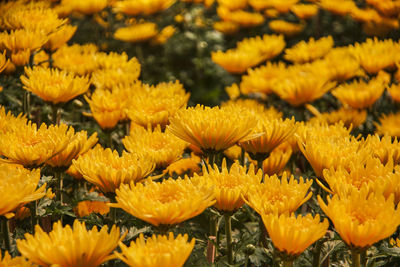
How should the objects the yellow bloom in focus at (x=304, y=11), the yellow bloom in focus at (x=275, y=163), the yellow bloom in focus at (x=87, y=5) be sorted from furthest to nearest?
the yellow bloom in focus at (x=304, y=11), the yellow bloom in focus at (x=87, y=5), the yellow bloom in focus at (x=275, y=163)

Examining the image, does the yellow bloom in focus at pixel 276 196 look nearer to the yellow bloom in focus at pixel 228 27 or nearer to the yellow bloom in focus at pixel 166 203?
the yellow bloom in focus at pixel 166 203

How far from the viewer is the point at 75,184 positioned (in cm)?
194

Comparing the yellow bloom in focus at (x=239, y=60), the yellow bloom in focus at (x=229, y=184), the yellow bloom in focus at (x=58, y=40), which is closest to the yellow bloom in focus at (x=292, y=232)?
the yellow bloom in focus at (x=229, y=184)

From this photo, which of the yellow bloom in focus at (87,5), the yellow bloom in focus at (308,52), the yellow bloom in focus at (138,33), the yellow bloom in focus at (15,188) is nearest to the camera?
the yellow bloom in focus at (15,188)

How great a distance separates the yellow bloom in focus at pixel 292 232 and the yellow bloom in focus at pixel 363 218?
0.12 feet

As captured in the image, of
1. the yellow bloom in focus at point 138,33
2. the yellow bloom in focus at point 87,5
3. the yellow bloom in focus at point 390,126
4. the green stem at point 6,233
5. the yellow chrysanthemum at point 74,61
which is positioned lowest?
the yellow bloom in focus at point 138,33

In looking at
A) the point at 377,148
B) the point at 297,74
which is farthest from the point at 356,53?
the point at 377,148

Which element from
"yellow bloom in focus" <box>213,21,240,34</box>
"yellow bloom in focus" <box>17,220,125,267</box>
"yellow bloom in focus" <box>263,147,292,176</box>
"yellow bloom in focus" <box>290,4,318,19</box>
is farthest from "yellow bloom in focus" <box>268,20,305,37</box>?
"yellow bloom in focus" <box>17,220,125,267</box>

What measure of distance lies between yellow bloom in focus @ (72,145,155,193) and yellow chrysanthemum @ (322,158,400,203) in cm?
47

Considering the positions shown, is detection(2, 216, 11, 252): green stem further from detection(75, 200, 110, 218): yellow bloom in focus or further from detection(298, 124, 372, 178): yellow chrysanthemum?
detection(298, 124, 372, 178): yellow chrysanthemum

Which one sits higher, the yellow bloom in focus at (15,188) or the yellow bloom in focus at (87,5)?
the yellow bloom in focus at (15,188)

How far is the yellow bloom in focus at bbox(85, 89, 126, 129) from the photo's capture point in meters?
1.88

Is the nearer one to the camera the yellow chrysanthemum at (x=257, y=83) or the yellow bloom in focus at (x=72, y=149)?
the yellow bloom in focus at (x=72, y=149)

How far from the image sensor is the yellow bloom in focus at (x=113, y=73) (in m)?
2.10
